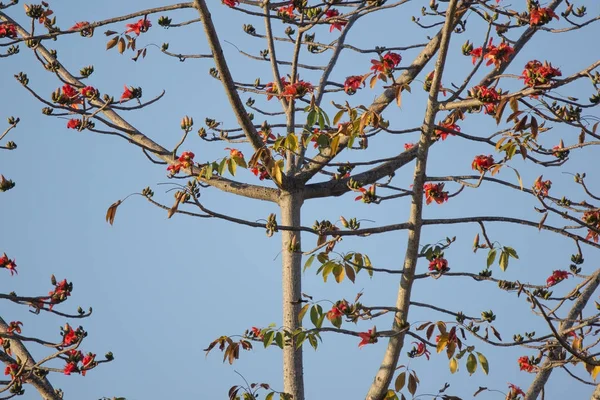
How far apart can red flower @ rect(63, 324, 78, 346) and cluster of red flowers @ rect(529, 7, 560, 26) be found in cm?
286

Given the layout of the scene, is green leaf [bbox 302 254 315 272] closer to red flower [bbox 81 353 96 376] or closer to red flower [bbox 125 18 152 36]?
Result: red flower [bbox 81 353 96 376]

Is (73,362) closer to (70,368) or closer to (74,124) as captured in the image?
(70,368)

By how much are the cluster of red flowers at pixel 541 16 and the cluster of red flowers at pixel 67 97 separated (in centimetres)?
266

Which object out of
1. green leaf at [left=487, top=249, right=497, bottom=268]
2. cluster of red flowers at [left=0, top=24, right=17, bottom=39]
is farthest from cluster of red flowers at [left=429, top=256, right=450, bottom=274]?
cluster of red flowers at [left=0, top=24, right=17, bottom=39]

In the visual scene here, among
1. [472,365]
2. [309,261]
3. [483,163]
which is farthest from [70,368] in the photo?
[483,163]

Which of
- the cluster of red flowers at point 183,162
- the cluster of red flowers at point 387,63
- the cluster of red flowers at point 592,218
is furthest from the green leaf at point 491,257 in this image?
the cluster of red flowers at point 183,162

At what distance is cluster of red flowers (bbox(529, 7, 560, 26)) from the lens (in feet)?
13.0

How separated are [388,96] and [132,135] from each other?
178 centimetres

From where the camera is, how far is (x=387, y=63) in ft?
14.1

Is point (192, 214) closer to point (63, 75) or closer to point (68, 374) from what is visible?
point (68, 374)

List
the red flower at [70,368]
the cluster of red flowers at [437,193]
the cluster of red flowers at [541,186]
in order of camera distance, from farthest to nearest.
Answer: the cluster of red flowers at [541,186] < the cluster of red flowers at [437,193] < the red flower at [70,368]

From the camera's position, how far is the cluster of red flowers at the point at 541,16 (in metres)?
3.96

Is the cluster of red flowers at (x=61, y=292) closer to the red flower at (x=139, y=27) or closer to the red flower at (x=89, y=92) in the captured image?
the red flower at (x=89, y=92)

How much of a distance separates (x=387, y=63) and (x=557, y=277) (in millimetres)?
1706
